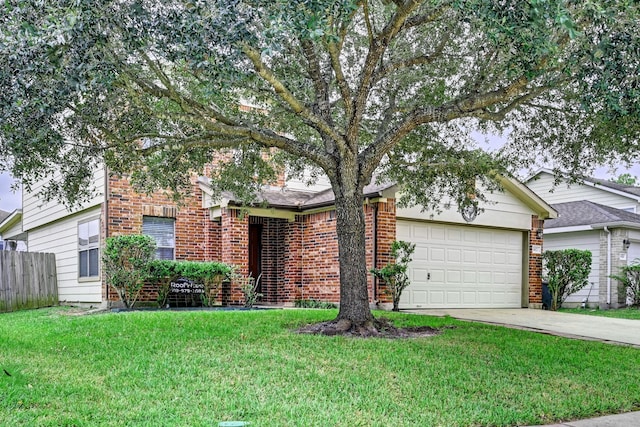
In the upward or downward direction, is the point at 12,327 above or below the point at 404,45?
below

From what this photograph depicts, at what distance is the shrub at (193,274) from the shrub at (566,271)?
9026 mm

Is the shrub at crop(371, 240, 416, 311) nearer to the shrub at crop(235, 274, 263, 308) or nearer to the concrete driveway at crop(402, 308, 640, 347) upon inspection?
the concrete driveway at crop(402, 308, 640, 347)

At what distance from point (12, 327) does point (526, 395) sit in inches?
333

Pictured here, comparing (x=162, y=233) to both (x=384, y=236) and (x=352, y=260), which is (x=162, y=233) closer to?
(x=384, y=236)

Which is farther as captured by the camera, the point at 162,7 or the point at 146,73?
the point at 146,73

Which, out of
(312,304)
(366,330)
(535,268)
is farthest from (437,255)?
(366,330)

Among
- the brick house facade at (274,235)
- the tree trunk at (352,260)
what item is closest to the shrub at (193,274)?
the brick house facade at (274,235)

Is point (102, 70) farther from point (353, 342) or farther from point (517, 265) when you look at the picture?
point (517, 265)

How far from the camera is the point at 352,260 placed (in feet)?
29.6

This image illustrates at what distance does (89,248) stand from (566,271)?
12919mm

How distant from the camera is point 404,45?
1055 centimetres

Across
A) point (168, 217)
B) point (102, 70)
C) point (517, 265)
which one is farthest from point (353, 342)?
point (517, 265)

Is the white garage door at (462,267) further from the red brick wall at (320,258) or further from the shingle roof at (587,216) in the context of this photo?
the shingle roof at (587,216)

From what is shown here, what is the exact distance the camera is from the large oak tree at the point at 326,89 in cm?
580
